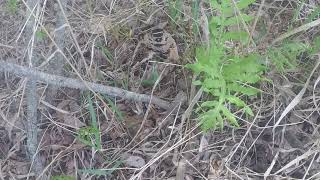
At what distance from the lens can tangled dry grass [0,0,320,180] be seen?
1.69 metres

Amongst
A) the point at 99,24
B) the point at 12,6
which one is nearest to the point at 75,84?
the point at 99,24

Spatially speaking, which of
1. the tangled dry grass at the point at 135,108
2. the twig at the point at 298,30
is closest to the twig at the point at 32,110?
the tangled dry grass at the point at 135,108

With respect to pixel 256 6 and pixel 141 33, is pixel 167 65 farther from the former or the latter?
pixel 256 6

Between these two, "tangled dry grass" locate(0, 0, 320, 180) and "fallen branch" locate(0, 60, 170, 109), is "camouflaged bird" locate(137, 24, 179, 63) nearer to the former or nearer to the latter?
"tangled dry grass" locate(0, 0, 320, 180)

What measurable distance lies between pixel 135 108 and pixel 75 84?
0.86 feet

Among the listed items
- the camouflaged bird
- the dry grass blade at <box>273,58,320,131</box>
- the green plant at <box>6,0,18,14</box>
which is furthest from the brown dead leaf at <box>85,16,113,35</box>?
the dry grass blade at <box>273,58,320,131</box>

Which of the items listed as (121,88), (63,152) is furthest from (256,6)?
(63,152)

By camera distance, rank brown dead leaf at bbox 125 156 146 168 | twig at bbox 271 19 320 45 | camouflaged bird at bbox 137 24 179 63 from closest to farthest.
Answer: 1. twig at bbox 271 19 320 45
2. brown dead leaf at bbox 125 156 146 168
3. camouflaged bird at bbox 137 24 179 63

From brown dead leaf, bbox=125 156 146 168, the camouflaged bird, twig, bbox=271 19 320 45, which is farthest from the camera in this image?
the camouflaged bird

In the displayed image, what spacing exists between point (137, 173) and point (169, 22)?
63cm

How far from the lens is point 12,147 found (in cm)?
184

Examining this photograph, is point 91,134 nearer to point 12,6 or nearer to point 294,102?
point 12,6

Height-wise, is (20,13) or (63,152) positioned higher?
(20,13)

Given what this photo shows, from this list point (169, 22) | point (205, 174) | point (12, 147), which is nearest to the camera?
point (205, 174)
